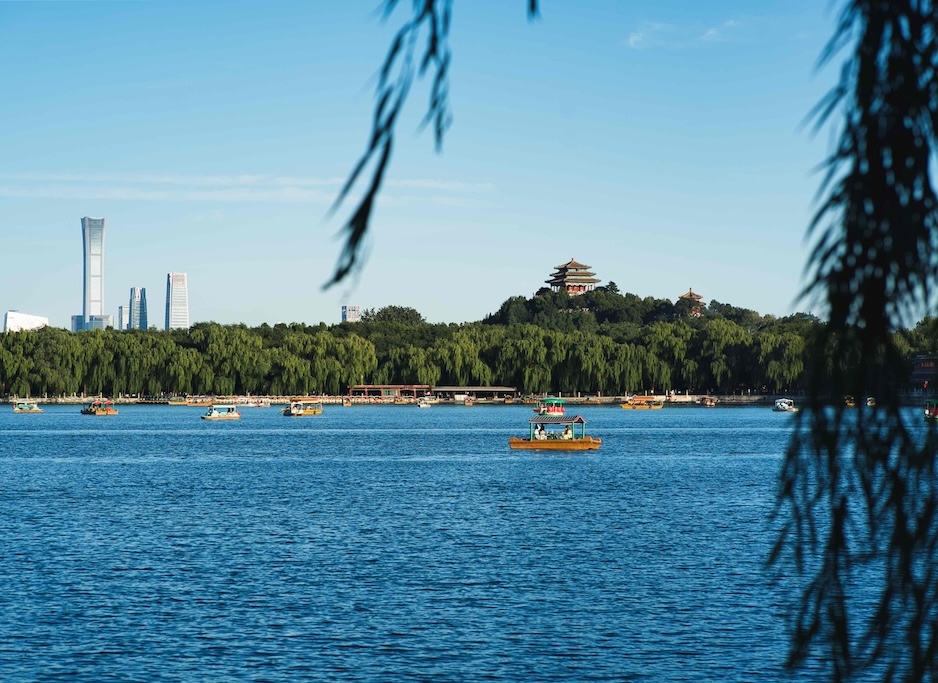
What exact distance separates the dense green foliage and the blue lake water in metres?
55.9

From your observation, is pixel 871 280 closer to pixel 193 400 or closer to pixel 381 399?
pixel 193 400

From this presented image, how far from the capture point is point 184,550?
26.2 meters

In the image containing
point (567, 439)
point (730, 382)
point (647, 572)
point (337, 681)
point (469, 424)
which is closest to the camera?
point (337, 681)

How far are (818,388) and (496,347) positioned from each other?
374ft

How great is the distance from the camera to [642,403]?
117m

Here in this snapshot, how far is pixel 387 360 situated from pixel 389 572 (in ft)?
318

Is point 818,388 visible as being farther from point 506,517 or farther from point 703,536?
point 506,517

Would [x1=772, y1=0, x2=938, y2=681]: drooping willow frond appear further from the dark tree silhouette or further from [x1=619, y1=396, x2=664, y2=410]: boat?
[x1=619, y1=396, x2=664, y2=410]: boat

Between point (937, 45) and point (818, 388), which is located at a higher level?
point (937, 45)

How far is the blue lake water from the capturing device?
1641 centimetres

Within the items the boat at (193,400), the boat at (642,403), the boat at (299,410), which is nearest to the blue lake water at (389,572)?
the boat at (299,410)

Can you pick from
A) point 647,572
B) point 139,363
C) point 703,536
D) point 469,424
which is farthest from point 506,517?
point 139,363

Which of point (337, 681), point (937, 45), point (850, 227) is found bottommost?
point (337, 681)

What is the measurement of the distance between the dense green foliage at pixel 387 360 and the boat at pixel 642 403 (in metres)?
1.20
